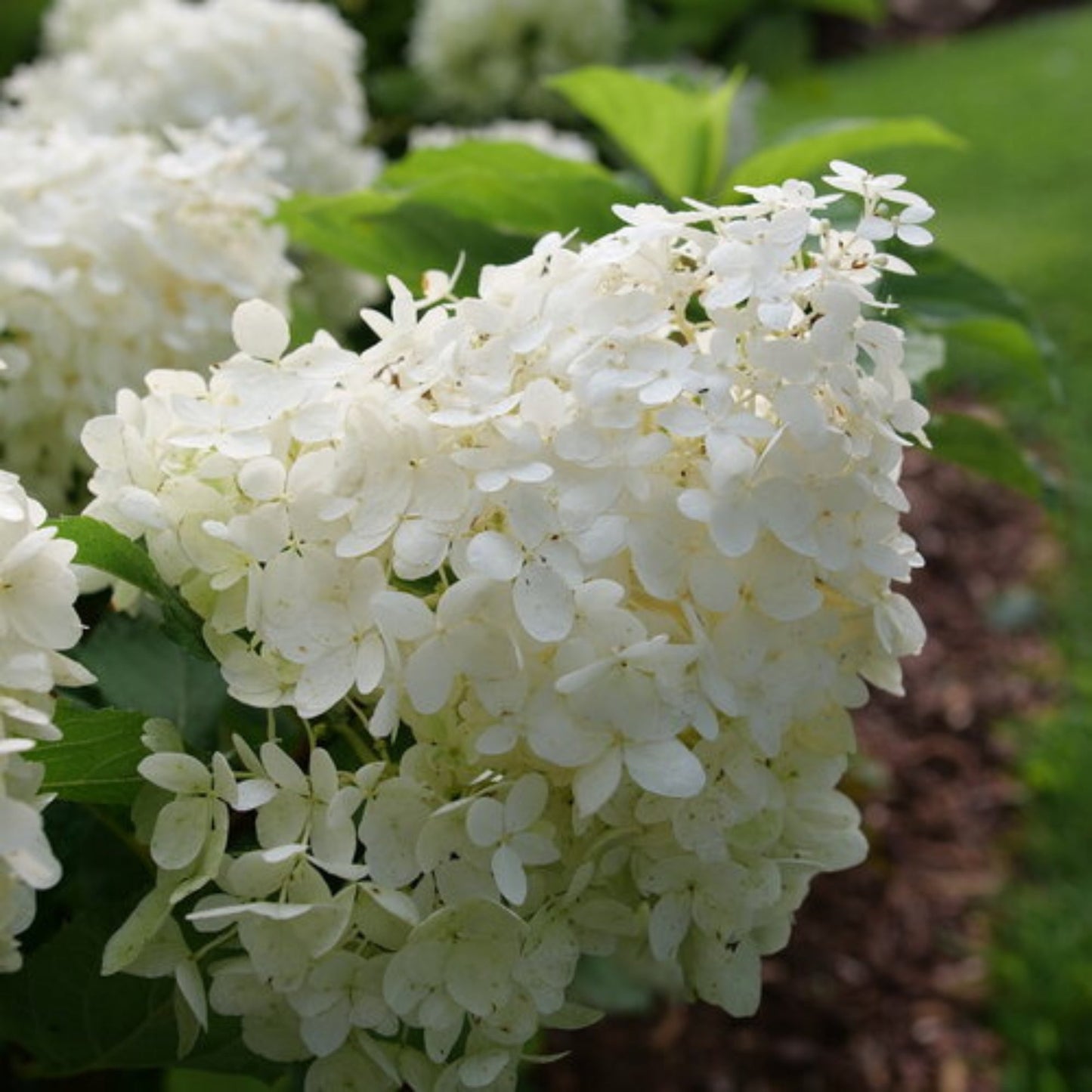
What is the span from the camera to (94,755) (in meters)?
0.58

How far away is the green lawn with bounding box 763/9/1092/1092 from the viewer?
80.7 inches

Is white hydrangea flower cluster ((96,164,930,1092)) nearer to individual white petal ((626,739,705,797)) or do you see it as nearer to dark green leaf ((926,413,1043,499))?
individual white petal ((626,739,705,797))

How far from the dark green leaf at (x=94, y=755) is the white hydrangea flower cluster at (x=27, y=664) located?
1.0 inches

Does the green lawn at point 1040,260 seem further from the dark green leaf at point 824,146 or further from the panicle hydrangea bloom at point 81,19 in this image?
the panicle hydrangea bloom at point 81,19

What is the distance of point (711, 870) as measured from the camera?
58 cm

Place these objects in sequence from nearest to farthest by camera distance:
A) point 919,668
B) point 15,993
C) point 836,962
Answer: point 15,993
point 836,962
point 919,668

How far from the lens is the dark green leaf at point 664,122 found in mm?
1133

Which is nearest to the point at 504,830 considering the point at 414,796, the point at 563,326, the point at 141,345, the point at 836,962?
the point at 414,796

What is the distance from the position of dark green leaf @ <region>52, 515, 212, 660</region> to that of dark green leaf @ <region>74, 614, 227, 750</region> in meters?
0.10

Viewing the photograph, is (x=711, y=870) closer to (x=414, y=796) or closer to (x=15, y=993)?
(x=414, y=796)

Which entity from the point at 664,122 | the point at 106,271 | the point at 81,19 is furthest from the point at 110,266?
the point at 81,19

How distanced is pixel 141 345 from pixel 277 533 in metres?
0.42

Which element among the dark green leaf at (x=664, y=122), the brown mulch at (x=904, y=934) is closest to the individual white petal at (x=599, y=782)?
the dark green leaf at (x=664, y=122)

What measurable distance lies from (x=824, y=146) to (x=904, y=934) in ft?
5.11
